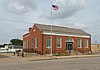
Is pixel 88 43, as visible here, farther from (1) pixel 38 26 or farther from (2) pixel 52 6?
(2) pixel 52 6

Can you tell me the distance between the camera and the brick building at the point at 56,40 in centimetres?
4956

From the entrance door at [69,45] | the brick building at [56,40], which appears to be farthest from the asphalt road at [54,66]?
the entrance door at [69,45]

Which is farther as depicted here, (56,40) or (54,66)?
(56,40)

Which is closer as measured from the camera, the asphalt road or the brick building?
the asphalt road

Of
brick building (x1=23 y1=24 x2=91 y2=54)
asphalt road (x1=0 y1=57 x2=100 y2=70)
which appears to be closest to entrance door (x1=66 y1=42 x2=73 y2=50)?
brick building (x1=23 y1=24 x2=91 y2=54)

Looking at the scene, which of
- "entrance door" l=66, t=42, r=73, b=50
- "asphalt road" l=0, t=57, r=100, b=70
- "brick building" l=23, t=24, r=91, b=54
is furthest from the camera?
"entrance door" l=66, t=42, r=73, b=50

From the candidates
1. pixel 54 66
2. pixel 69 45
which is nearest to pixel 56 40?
pixel 69 45

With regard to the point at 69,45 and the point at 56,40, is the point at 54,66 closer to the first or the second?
the point at 56,40

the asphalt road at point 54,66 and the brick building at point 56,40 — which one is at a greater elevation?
the brick building at point 56,40

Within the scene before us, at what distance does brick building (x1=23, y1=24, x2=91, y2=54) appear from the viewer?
49.6 meters

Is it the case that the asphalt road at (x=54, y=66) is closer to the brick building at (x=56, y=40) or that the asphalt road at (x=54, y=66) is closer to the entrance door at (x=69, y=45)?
the brick building at (x=56, y=40)

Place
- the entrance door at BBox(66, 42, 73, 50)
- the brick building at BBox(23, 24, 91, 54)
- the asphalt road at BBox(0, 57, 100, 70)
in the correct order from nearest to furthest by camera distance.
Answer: the asphalt road at BBox(0, 57, 100, 70) → the brick building at BBox(23, 24, 91, 54) → the entrance door at BBox(66, 42, 73, 50)

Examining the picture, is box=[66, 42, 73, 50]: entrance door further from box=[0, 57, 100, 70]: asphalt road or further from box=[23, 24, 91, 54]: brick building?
box=[0, 57, 100, 70]: asphalt road

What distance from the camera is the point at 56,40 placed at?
5166 centimetres
